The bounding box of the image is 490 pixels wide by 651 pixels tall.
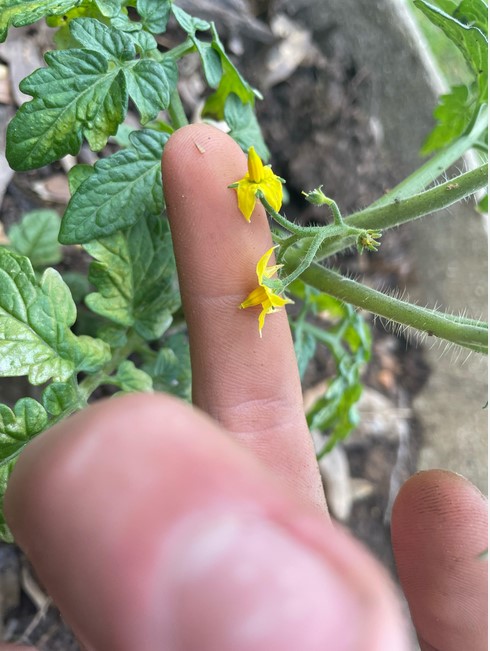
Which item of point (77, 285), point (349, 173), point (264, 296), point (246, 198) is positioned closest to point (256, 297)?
point (264, 296)

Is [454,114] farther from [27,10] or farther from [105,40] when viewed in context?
[27,10]

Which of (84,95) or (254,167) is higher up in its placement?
(84,95)

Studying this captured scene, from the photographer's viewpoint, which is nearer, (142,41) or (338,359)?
(142,41)

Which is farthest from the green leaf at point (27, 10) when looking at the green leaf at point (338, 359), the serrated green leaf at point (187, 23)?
the green leaf at point (338, 359)

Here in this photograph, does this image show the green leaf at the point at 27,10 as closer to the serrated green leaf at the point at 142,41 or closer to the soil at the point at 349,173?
the serrated green leaf at the point at 142,41

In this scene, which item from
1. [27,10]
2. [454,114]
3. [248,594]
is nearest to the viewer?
[248,594]

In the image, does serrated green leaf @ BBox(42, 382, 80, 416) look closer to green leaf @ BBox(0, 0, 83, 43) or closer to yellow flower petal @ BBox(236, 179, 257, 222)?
yellow flower petal @ BBox(236, 179, 257, 222)
